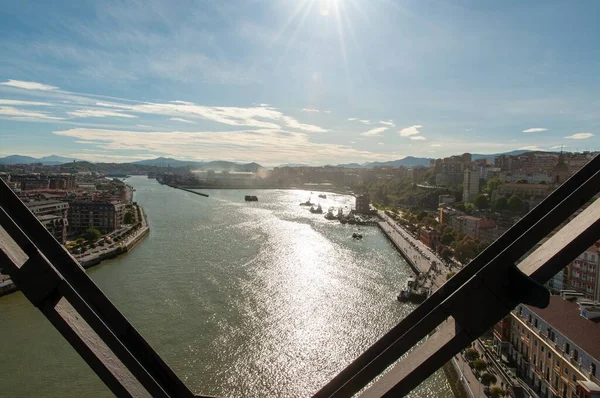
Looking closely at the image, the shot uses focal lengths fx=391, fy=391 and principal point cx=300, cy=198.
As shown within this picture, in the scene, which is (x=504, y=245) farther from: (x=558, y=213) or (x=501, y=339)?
(x=501, y=339)

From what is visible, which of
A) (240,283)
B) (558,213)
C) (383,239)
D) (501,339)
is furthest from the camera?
(383,239)

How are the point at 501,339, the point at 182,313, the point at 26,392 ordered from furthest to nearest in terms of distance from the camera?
1. the point at 182,313
2. the point at 501,339
3. the point at 26,392

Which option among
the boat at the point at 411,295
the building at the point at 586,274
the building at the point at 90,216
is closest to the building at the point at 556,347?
the boat at the point at 411,295

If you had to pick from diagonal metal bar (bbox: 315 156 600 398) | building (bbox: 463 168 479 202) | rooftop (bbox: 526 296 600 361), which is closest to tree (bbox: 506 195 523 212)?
building (bbox: 463 168 479 202)

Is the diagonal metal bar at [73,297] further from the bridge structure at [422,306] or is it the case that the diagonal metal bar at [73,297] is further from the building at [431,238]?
the building at [431,238]

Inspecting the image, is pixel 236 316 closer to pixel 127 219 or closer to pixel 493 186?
pixel 127 219

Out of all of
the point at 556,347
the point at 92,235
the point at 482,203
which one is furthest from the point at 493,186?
the point at 92,235

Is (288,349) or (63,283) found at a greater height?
(63,283)

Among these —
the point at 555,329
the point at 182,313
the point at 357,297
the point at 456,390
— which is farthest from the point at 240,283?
the point at 555,329

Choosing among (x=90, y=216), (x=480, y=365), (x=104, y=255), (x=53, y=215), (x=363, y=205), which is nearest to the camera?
(x=480, y=365)
